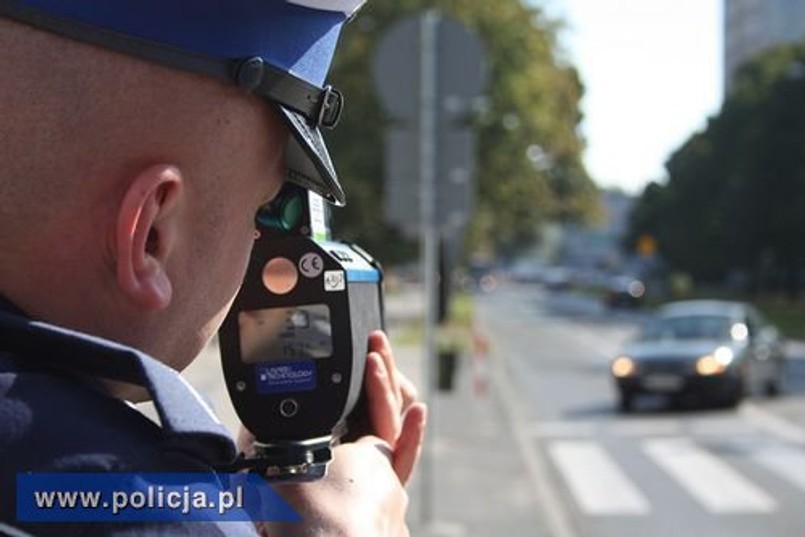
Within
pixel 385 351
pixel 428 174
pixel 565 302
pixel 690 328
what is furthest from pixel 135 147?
pixel 565 302

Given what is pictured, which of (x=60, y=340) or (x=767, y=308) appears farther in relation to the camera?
(x=767, y=308)

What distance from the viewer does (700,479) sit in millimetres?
12320

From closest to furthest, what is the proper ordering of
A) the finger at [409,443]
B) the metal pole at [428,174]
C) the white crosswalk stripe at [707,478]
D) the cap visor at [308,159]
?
the cap visor at [308,159] → the finger at [409,443] → the metal pole at [428,174] → the white crosswalk stripe at [707,478]

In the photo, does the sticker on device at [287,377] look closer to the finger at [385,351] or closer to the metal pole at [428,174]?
the finger at [385,351]

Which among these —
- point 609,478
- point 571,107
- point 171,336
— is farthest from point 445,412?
point 571,107

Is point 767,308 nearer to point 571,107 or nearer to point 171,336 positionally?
point 571,107

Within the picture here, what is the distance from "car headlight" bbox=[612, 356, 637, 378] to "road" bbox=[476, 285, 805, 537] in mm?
564

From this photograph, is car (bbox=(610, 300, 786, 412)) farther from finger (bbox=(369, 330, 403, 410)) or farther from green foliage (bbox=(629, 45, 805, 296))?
green foliage (bbox=(629, 45, 805, 296))

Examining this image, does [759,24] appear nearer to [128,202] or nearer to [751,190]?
[751,190]

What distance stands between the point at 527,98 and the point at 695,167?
21510mm

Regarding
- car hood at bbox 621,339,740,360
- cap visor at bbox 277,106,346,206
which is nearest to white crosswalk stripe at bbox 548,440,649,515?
car hood at bbox 621,339,740,360

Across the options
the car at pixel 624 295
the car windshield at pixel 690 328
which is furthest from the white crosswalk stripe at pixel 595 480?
the car at pixel 624 295

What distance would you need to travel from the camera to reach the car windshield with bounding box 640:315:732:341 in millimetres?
19422

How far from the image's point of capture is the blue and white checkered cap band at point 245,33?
0.96 m
